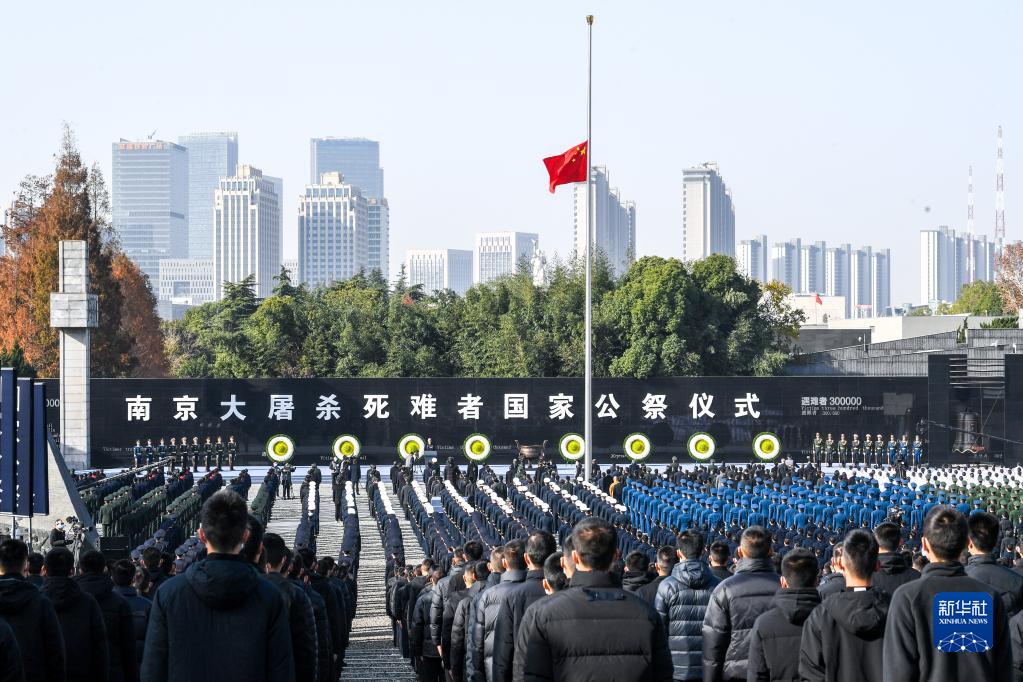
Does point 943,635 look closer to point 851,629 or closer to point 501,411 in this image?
point 851,629

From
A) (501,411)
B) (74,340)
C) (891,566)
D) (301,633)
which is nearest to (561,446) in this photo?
(501,411)

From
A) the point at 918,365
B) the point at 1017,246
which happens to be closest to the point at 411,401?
the point at 918,365

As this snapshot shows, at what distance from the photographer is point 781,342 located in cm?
5281

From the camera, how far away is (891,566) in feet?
18.6

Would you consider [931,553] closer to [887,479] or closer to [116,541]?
[116,541]

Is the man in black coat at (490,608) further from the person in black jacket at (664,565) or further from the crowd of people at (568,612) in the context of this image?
the person in black jacket at (664,565)

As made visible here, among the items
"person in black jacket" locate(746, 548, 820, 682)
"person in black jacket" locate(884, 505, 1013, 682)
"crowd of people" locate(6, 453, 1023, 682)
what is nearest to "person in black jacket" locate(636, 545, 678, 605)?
"crowd of people" locate(6, 453, 1023, 682)

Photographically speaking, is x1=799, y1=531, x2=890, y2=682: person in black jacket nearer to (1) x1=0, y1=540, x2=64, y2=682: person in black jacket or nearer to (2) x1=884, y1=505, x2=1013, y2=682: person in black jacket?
(2) x1=884, y1=505, x2=1013, y2=682: person in black jacket

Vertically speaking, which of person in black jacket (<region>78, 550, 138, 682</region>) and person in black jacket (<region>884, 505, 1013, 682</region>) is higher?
person in black jacket (<region>884, 505, 1013, 682</region>)

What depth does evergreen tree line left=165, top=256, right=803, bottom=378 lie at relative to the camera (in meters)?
41.4

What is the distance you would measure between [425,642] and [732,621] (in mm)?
3207

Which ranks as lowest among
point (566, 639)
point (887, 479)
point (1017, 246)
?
point (887, 479)

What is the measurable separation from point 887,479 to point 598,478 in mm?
6977

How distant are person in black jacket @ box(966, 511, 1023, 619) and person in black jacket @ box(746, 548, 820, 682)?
70 cm
